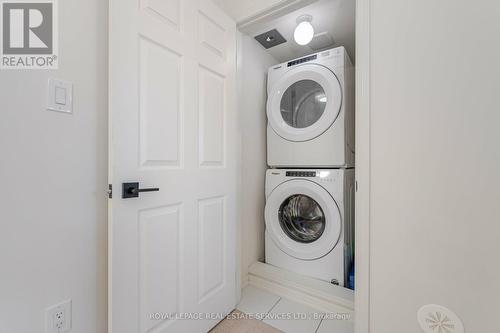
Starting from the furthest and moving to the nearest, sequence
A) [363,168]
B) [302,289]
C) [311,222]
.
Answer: [311,222], [302,289], [363,168]

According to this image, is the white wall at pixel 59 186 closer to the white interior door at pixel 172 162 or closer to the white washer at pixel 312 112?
the white interior door at pixel 172 162

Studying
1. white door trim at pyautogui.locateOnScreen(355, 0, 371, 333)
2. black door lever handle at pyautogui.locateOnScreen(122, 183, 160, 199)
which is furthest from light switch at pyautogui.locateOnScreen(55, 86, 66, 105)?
white door trim at pyautogui.locateOnScreen(355, 0, 371, 333)

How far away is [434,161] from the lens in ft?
2.64

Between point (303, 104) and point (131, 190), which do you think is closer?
point (131, 190)

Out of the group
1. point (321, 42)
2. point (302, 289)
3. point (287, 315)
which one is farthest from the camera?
point (321, 42)

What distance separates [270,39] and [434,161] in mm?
1507

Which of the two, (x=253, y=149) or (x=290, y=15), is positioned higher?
(x=290, y=15)

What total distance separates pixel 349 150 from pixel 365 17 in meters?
0.84

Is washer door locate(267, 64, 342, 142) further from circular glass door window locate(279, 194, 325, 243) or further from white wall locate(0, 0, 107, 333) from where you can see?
white wall locate(0, 0, 107, 333)

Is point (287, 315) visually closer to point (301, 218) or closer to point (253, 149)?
point (301, 218)

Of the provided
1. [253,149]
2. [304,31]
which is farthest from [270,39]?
[253,149]

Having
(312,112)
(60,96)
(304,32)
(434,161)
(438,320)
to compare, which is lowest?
(438,320)

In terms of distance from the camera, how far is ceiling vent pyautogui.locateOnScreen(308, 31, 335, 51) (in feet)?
5.65

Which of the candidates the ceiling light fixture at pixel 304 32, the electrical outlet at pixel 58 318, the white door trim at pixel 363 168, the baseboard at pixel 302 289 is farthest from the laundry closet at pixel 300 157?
the electrical outlet at pixel 58 318
